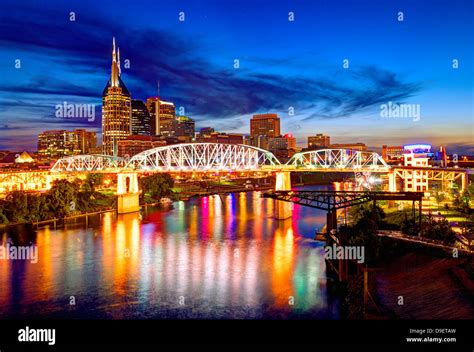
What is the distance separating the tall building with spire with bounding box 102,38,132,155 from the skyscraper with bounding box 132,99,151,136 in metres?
19.8

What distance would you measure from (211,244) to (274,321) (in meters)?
15.2

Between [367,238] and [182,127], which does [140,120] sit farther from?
[367,238]

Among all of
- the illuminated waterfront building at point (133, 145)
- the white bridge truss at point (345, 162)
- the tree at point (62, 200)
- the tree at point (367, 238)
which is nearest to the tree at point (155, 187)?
the tree at point (62, 200)

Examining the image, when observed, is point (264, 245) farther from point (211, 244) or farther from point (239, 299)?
point (239, 299)

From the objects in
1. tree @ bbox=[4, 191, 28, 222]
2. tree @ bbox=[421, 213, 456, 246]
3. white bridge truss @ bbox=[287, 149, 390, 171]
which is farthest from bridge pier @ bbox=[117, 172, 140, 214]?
tree @ bbox=[421, 213, 456, 246]

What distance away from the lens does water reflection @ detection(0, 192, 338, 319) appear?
18.4 meters

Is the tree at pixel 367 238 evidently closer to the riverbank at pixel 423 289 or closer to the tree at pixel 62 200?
the riverbank at pixel 423 289

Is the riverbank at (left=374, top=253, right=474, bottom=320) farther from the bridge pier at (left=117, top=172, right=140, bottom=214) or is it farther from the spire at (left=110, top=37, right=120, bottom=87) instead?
the spire at (left=110, top=37, right=120, bottom=87)

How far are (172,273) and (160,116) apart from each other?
540 feet

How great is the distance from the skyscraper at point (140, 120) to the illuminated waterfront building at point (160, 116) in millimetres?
5017

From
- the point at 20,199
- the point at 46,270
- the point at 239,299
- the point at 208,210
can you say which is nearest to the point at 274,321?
the point at 239,299

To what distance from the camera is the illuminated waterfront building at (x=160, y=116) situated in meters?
181

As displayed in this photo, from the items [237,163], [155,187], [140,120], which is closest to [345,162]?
[237,163]

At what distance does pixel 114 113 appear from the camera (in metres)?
147
